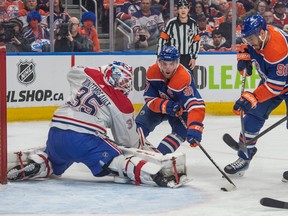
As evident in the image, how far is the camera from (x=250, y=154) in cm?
575

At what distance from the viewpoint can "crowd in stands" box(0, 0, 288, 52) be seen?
8.55 metres

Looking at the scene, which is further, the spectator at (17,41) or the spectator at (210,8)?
the spectator at (210,8)

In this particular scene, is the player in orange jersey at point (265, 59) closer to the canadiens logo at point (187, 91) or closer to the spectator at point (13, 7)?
the canadiens logo at point (187, 91)

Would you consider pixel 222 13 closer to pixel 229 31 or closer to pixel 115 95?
pixel 229 31

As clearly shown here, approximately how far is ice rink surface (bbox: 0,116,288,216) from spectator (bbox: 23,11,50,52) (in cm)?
276

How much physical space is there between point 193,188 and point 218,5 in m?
4.54

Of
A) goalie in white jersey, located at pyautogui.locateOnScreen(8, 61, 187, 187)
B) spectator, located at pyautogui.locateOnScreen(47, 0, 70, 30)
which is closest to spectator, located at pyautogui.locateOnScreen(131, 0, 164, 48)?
spectator, located at pyautogui.locateOnScreen(47, 0, 70, 30)

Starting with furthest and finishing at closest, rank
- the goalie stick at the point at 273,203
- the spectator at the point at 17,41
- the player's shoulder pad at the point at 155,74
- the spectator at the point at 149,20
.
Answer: the spectator at the point at 149,20 → the spectator at the point at 17,41 → the player's shoulder pad at the point at 155,74 → the goalie stick at the point at 273,203

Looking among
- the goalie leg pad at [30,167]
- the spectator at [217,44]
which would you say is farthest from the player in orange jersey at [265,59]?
the spectator at [217,44]

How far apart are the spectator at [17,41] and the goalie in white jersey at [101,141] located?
10.8 ft

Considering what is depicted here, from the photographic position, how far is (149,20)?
30.2 ft

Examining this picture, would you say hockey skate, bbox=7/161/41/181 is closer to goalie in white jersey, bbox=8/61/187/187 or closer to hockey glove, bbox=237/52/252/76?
goalie in white jersey, bbox=8/61/187/187

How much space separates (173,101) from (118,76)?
49cm

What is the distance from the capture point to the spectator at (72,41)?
8.79 m
